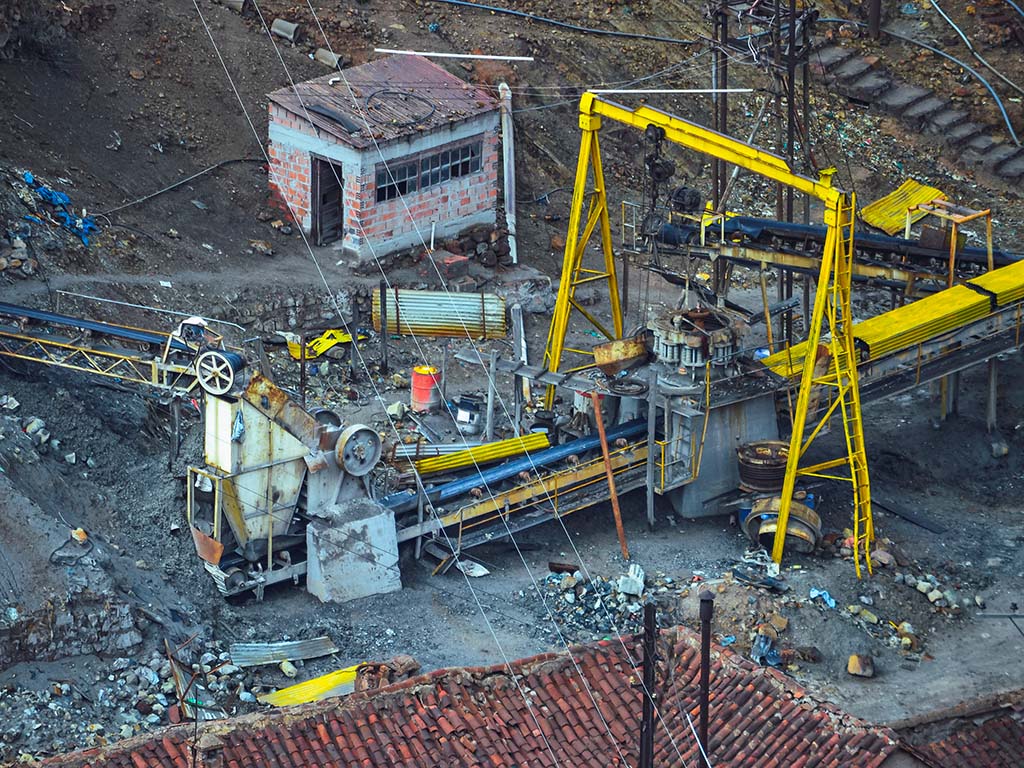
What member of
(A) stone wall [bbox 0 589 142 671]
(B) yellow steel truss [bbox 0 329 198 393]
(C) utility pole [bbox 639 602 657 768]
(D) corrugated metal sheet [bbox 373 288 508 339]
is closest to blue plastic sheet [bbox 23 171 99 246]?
(D) corrugated metal sheet [bbox 373 288 508 339]

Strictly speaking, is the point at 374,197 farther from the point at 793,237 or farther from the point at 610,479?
the point at 610,479

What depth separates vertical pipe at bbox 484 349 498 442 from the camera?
35.1 meters

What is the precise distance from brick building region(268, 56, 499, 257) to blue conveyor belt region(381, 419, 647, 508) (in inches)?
301

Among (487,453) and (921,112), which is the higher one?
(921,112)

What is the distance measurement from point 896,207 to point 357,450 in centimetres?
1298

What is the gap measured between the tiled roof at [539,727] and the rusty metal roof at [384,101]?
16.5 meters

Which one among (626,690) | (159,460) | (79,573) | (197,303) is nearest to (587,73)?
(197,303)

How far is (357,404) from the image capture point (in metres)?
37.0

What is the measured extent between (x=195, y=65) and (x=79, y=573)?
1579cm

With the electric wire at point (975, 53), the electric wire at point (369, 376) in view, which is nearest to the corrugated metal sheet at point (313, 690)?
the electric wire at point (369, 376)

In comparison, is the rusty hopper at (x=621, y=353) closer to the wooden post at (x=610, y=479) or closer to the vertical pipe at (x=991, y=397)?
the wooden post at (x=610, y=479)

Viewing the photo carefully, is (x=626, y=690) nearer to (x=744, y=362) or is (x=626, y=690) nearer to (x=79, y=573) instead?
(x=79, y=573)

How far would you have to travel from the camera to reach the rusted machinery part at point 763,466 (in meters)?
33.5

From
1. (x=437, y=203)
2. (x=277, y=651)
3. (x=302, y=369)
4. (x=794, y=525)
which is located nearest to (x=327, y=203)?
(x=437, y=203)
